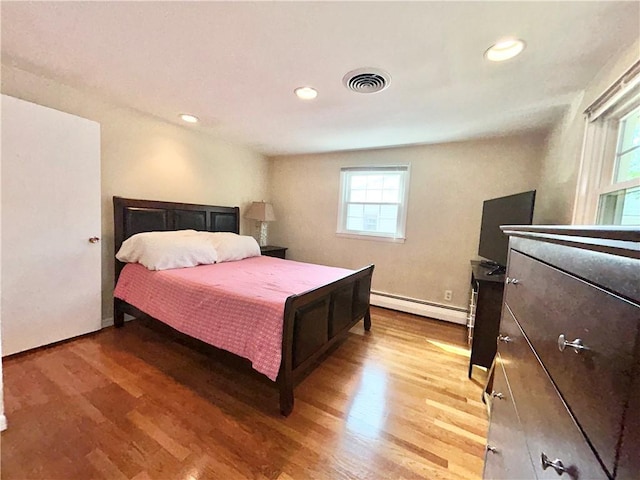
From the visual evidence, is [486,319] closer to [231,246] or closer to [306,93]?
[306,93]

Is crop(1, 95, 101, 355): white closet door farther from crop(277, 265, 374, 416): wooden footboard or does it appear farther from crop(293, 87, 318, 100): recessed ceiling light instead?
crop(277, 265, 374, 416): wooden footboard

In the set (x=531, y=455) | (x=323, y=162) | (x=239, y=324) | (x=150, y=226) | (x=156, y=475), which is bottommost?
(x=156, y=475)

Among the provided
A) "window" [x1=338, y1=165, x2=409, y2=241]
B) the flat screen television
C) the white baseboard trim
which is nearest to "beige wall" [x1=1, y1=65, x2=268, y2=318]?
"window" [x1=338, y1=165, x2=409, y2=241]

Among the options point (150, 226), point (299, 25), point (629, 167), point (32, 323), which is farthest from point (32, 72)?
point (629, 167)

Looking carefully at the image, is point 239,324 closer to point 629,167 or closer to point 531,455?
point 531,455

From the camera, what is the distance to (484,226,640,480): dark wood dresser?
1.33 ft

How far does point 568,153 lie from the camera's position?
210 centimetres

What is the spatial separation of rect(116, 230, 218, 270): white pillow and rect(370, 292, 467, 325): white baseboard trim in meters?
2.30

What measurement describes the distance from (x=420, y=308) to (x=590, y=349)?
3.19 m

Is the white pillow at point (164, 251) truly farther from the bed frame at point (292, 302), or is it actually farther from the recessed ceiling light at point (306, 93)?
the recessed ceiling light at point (306, 93)

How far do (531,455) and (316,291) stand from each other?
53.8 inches

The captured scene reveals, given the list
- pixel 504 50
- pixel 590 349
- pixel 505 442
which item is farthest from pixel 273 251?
pixel 590 349

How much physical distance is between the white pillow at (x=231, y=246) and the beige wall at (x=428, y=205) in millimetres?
1213

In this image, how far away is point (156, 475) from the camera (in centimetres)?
126
